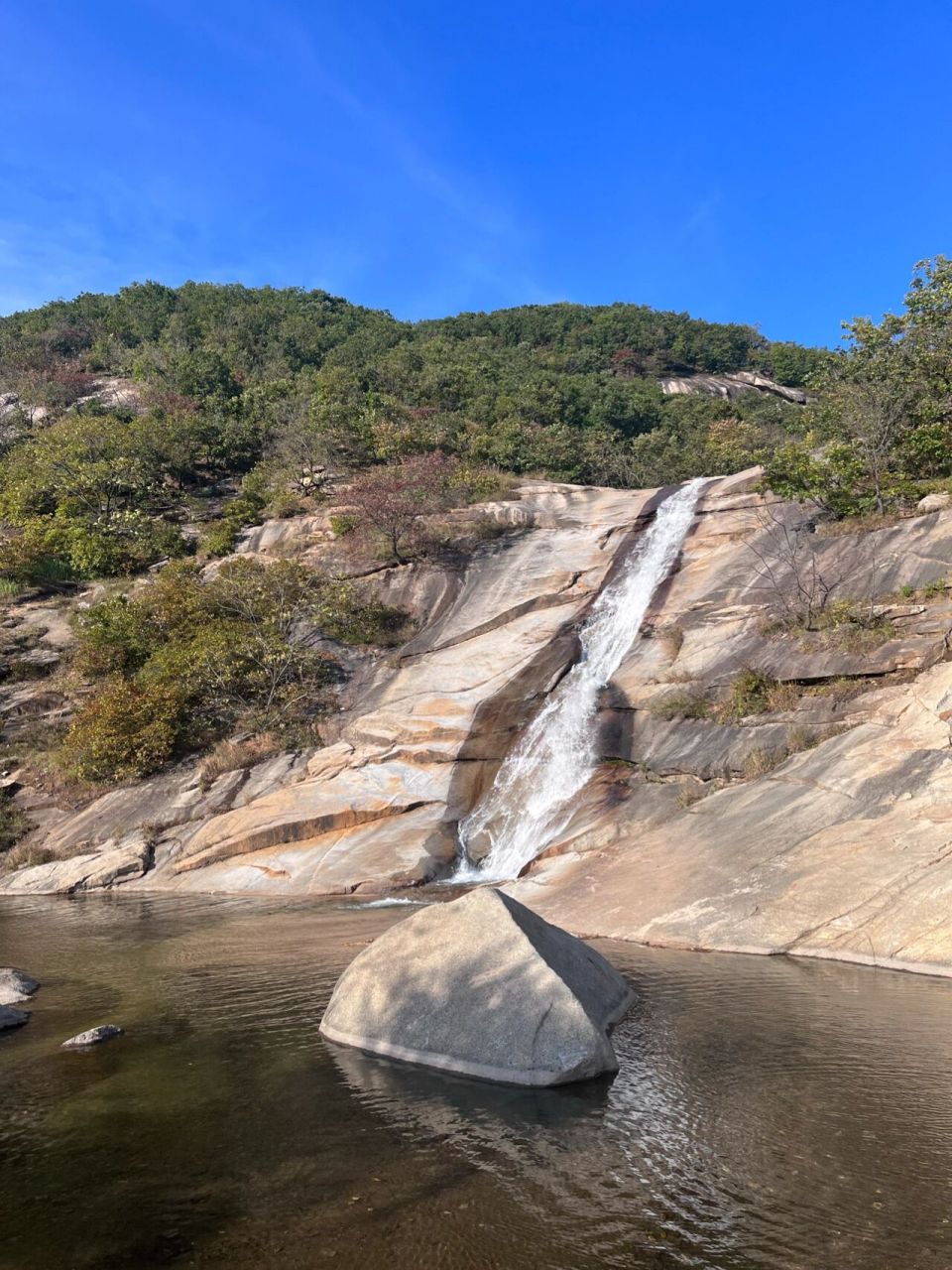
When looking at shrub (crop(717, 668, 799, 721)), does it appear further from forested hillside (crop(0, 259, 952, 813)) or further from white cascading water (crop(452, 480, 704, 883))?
forested hillside (crop(0, 259, 952, 813))

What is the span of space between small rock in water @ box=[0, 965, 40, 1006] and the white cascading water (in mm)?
10861

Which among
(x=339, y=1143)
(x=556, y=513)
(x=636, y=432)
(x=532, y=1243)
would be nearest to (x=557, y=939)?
(x=339, y=1143)

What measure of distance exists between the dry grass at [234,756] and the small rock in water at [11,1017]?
1545 centimetres

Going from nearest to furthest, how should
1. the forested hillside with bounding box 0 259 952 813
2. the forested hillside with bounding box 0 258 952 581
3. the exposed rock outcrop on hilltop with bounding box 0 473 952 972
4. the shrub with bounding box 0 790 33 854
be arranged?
1. the exposed rock outcrop on hilltop with bounding box 0 473 952 972
2. the shrub with bounding box 0 790 33 854
3. the forested hillside with bounding box 0 259 952 813
4. the forested hillside with bounding box 0 258 952 581

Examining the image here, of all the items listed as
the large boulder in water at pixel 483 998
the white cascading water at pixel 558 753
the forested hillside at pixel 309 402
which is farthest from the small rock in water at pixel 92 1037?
the forested hillside at pixel 309 402

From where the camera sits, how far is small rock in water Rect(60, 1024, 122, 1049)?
1107 centimetres

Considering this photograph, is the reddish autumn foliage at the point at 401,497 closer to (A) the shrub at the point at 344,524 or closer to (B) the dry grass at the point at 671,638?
(A) the shrub at the point at 344,524

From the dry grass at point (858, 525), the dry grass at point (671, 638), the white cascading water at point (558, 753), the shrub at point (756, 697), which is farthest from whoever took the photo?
the dry grass at point (671, 638)

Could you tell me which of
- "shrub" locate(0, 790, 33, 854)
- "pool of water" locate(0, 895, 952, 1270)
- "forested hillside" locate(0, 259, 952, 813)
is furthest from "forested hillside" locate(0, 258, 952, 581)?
"pool of water" locate(0, 895, 952, 1270)

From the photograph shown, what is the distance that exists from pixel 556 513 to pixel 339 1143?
33253 mm

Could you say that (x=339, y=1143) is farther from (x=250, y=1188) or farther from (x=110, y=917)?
(x=110, y=917)

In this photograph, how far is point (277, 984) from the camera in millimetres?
13773

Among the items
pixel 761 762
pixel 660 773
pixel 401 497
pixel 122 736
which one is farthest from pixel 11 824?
pixel 761 762

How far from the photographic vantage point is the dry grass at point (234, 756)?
93.1ft
